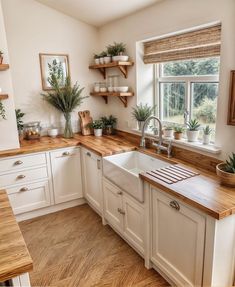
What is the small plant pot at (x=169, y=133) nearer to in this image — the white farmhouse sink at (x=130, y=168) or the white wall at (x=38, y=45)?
the white farmhouse sink at (x=130, y=168)

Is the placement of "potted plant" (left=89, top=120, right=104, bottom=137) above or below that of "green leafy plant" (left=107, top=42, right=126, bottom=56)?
below

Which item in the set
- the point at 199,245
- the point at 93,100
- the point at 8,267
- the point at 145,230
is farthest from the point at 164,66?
the point at 8,267

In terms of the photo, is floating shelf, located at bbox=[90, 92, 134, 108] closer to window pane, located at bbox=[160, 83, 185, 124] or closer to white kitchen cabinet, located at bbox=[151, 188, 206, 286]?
window pane, located at bbox=[160, 83, 185, 124]

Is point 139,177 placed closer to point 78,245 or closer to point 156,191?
point 156,191

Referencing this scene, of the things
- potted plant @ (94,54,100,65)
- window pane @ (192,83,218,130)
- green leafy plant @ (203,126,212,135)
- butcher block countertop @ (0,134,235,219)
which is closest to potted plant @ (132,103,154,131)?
butcher block countertop @ (0,134,235,219)

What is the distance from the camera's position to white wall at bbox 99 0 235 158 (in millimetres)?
1880

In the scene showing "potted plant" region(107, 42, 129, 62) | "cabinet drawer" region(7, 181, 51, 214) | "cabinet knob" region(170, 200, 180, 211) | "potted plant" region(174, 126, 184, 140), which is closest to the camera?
"cabinet knob" region(170, 200, 180, 211)

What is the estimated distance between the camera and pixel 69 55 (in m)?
3.42

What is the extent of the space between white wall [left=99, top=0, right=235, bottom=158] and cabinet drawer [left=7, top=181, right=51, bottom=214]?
1313 millimetres

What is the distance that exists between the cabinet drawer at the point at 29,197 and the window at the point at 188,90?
1644 millimetres

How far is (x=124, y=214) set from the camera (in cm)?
236

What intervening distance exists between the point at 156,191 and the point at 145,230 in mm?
404

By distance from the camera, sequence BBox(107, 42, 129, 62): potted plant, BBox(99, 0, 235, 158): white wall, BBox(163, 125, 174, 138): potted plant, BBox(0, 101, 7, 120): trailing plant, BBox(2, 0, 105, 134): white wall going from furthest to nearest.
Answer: BBox(2, 0, 105, 134): white wall, BBox(107, 42, 129, 62): potted plant, BBox(0, 101, 7, 120): trailing plant, BBox(163, 125, 174, 138): potted plant, BBox(99, 0, 235, 158): white wall

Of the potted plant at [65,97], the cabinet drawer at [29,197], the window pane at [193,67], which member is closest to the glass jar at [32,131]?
the potted plant at [65,97]
